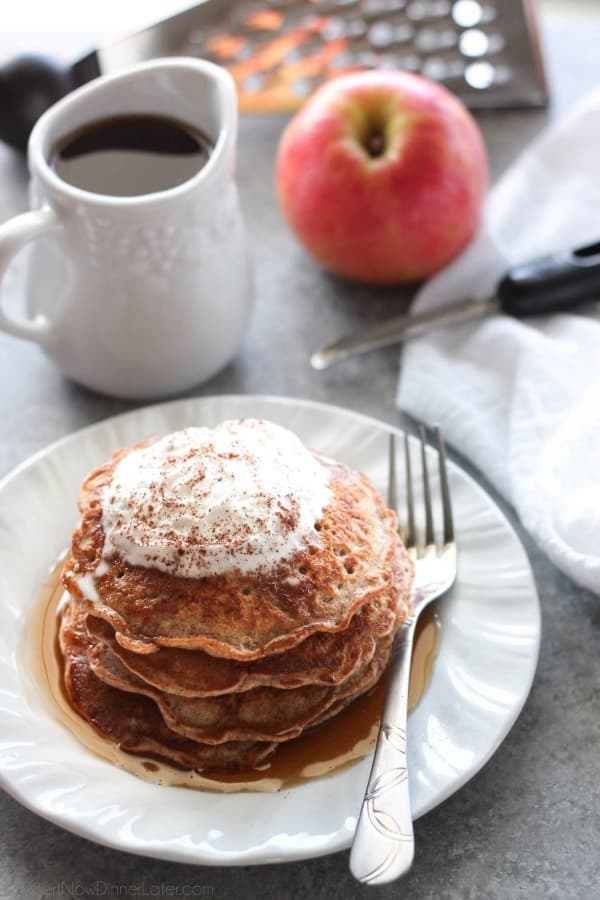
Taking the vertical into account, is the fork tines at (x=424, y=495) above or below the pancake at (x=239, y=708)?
below

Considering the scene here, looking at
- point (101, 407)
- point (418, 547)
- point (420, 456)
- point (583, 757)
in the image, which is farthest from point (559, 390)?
point (101, 407)

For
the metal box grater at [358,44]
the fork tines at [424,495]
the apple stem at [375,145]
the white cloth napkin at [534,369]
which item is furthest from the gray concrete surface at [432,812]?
the metal box grater at [358,44]

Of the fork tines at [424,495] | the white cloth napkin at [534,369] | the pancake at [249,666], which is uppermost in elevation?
the pancake at [249,666]

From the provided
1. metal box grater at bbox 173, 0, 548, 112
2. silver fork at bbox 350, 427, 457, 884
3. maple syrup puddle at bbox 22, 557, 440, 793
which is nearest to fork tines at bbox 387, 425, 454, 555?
silver fork at bbox 350, 427, 457, 884

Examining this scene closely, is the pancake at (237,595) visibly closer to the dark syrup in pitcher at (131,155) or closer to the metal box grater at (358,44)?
the dark syrup in pitcher at (131,155)

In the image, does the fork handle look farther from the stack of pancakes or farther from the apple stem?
the apple stem

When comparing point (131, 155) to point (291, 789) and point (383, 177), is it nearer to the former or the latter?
point (383, 177)
